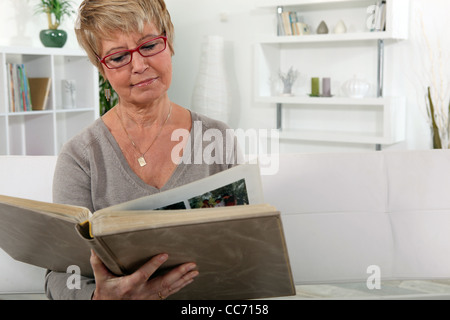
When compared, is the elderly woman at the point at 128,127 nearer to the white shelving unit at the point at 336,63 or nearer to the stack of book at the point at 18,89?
the stack of book at the point at 18,89

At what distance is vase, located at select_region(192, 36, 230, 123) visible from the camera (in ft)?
14.0

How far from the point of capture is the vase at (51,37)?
3.75 m

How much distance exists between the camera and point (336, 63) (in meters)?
4.06

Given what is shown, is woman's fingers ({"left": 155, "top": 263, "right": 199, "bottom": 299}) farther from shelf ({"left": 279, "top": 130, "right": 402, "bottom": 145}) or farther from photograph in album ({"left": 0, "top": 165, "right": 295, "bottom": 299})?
shelf ({"left": 279, "top": 130, "right": 402, "bottom": 145})

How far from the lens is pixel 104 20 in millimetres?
1127

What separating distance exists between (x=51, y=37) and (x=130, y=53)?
9.46 feet

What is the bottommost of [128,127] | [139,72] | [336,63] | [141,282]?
[141,282]

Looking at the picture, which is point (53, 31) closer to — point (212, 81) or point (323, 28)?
point (212, 81)

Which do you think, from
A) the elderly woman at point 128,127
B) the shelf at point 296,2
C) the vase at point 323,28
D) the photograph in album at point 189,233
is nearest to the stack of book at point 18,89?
the shelf at point 296,2

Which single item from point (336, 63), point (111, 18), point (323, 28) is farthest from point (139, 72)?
point (336, 63)

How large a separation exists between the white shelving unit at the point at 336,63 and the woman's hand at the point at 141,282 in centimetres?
304

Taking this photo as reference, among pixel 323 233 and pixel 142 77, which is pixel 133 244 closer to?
pixel 142 77

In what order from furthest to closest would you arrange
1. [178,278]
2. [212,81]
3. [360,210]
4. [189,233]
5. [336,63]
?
[212,81] < [336,63] < [360,210] < [178,278] < [189,233]
